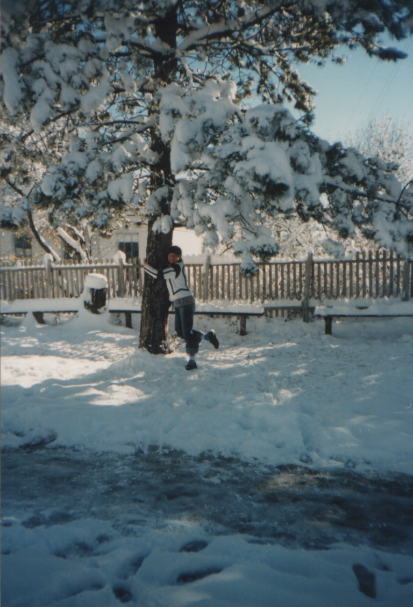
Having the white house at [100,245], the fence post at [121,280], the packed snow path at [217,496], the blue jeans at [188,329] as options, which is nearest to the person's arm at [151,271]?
the blue jeans at [188,329]

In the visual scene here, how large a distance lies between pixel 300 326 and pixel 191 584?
7905mm

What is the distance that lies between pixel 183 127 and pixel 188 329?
8.65 ft

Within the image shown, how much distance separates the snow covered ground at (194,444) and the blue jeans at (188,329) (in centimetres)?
36

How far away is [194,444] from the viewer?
3.24m

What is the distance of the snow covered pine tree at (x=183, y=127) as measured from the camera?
4105 mm

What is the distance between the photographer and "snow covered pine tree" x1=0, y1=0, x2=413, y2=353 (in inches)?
162

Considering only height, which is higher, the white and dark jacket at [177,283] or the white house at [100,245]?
Result: the white house at [100,245]

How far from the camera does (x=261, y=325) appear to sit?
9477mm

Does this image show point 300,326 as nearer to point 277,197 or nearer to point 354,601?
point 277,197

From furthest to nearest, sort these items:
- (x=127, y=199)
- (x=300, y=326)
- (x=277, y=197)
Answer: (x=300, y=326), (x=127, y=199), (x=277, y=197)

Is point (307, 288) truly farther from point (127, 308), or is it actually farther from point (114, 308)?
point (114, 308)

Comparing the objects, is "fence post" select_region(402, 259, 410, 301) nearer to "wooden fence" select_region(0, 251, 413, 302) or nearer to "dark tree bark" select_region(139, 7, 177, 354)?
"wooden fence" select_region(0, 251, 413, 302)

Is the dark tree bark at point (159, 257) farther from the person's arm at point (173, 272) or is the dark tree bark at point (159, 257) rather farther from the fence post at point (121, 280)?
the fence post at point (121, 280)

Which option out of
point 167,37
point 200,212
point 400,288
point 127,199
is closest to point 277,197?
point 200,212
